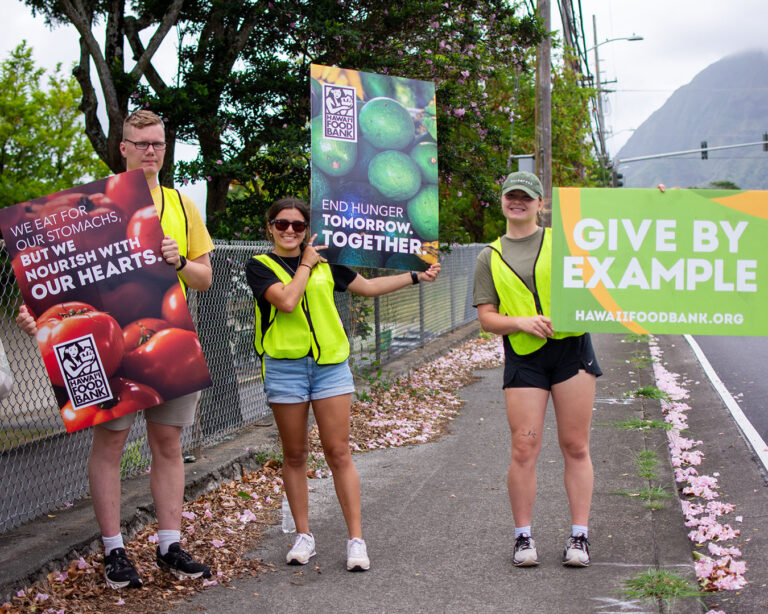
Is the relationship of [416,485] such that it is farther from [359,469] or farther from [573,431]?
[573,431]

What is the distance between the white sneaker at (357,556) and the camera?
4297 millimetres

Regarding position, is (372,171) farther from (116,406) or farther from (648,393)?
(648,393)

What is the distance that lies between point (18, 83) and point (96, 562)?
30.4m

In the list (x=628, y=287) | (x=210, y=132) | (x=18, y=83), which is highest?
(x=18, y=83)

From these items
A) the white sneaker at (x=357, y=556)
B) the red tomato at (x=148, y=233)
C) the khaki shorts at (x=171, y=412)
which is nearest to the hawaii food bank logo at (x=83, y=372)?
the khaki shorts at (x=171, y=412)

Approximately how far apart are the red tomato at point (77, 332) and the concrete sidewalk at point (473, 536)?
100cm

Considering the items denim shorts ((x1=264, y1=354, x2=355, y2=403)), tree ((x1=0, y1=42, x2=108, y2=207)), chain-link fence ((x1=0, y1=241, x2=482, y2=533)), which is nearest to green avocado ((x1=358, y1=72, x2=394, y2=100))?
denim shorts ((x1=264, y1=354, x2=355, y2=403))

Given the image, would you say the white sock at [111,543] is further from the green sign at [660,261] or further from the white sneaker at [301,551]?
the green sign at [660,261]

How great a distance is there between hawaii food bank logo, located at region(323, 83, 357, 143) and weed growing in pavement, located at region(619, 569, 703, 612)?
256 cm

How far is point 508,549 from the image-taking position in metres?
4.62

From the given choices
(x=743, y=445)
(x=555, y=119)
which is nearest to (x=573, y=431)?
(x=743, y=445)

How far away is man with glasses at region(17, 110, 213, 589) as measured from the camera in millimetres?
3984

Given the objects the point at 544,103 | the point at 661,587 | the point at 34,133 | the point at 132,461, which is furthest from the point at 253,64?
the point at 34,133

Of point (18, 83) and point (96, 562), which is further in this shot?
point (18, 83)
